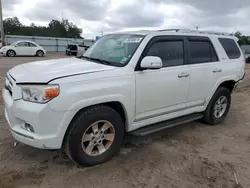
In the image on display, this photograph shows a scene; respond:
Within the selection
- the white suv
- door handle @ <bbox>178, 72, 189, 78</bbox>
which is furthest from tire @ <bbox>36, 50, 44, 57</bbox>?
door handle @ <bbox>178, 72, 189, 78</bbox>

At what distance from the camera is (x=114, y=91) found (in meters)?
3.46

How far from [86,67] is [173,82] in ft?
4.82

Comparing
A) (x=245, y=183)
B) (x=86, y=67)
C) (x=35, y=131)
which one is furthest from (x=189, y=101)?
(x=35, y=131)

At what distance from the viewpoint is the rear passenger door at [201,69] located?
459 cm

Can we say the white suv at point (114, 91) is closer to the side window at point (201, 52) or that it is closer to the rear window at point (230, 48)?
the side window at point (201, 52)

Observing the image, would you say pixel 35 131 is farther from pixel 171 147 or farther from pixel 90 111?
pixel 171 147

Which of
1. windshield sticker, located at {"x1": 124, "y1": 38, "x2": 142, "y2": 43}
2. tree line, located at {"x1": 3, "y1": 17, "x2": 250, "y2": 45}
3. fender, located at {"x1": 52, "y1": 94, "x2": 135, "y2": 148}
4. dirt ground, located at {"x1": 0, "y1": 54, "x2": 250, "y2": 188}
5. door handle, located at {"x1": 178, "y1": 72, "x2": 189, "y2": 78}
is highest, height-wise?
tree line, located at {"x1": 3, "y1": 17, "x2": 250, "y2": 45}

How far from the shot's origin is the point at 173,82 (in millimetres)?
4203

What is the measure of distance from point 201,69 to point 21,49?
22.6m

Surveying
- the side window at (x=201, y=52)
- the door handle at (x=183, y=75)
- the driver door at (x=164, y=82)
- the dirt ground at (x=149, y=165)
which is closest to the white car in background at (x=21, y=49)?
the dirt ground at (x=149, y=165)

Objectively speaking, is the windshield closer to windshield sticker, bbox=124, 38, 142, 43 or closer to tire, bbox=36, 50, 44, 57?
windshield sticker, bbox=124, 38, 142, 43

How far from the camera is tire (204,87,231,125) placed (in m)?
5.23

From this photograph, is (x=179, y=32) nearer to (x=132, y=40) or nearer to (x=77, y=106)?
(x=132, y=40)

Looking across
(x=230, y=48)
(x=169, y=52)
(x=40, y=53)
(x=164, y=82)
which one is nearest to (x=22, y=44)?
Result: (x=40, y=53)
